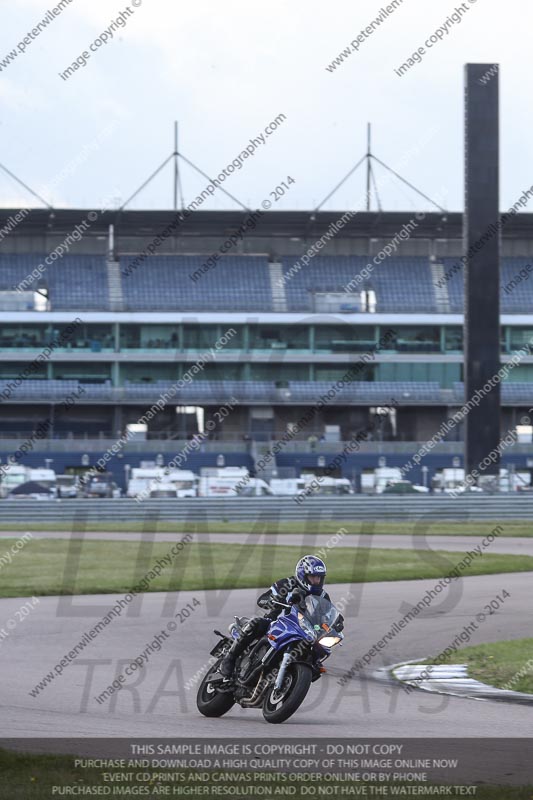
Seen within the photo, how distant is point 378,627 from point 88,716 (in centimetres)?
723

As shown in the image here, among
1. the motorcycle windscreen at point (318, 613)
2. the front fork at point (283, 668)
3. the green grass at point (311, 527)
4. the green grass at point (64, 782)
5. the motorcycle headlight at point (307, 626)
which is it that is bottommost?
the green grass at point (311, 527)

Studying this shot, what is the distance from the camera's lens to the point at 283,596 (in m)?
9.65

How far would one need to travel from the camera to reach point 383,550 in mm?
28375

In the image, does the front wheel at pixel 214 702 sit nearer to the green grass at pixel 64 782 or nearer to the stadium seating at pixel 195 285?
the green grass at pixel 64 782

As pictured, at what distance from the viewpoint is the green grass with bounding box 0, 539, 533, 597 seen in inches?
852

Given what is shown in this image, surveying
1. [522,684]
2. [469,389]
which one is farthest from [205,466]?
[522,684]

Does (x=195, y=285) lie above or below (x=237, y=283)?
below

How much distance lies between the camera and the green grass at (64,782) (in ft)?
22.4

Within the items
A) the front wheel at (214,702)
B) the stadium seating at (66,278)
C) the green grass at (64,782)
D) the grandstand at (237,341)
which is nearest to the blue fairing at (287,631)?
the front wheel at (214,702)

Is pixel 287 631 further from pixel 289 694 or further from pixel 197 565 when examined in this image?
pixel 197 565

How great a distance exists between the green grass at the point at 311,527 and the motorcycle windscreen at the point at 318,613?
23560 millimetres

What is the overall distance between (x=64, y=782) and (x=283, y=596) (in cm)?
294

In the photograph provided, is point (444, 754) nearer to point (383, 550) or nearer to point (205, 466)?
point (383, 550)

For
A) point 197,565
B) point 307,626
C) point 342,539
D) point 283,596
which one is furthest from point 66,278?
point 307,626
